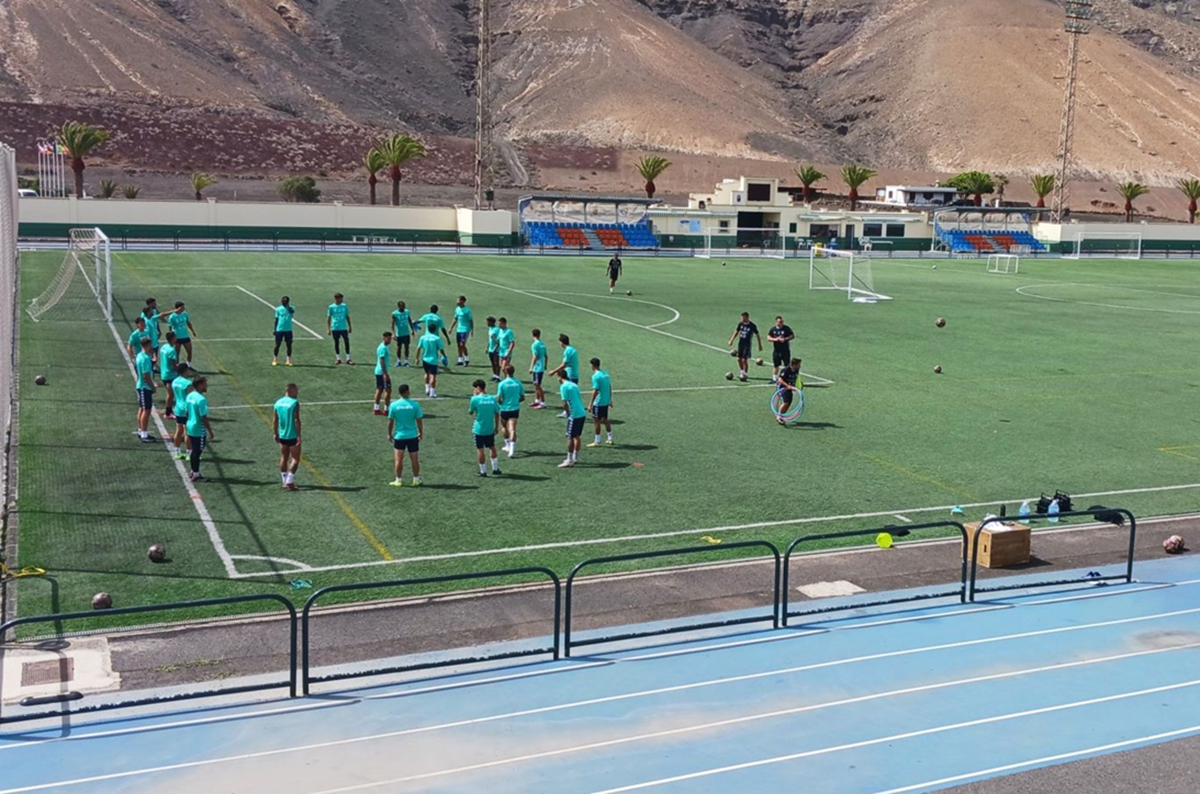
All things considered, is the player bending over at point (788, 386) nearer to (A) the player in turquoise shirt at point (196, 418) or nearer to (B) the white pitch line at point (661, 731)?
(B) the white pitch line at point (661, 731)

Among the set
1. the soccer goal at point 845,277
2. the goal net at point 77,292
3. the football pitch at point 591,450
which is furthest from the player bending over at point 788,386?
the soccer goal at point 845,277

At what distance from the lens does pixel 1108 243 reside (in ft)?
299

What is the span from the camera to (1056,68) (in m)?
187

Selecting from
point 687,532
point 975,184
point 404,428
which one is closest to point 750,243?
point 975,184

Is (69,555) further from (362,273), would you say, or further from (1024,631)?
(362,273)

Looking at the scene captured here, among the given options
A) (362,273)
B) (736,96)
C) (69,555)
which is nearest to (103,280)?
(362,273)

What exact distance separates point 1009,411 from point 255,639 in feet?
62.1

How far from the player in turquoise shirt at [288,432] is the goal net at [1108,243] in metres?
82.4

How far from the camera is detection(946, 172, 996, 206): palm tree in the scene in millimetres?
117950

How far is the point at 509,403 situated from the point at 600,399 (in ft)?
6.43

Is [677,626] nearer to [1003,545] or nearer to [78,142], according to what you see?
[1003,545]

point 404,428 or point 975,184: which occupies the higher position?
point 975,184

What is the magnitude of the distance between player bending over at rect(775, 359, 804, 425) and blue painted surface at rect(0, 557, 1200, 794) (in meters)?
10.8

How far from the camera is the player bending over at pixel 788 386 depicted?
23422mm
